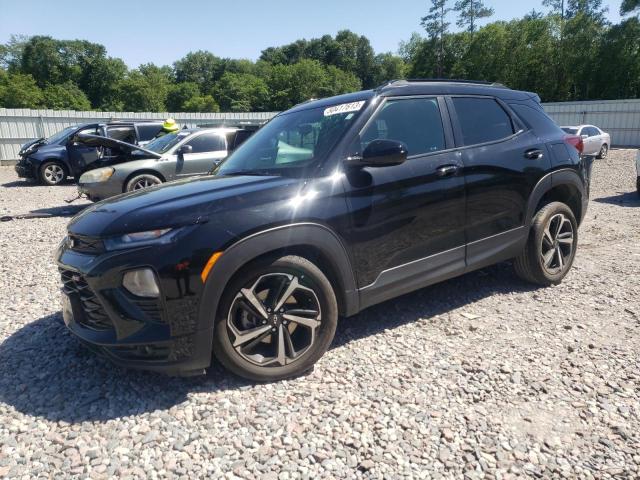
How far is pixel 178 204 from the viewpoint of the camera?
8.44 ft

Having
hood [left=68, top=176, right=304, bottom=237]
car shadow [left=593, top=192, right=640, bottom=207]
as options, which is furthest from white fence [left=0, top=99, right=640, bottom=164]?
hood [left=68, top=176, right=304, bottom=237]

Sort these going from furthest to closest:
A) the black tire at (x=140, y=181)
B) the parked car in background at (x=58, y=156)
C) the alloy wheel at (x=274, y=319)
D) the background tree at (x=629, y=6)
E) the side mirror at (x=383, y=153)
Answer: the background tree at (x=629, y=6)
the parked car in background at (x=58, y=156)
the black tire at (x=140, y=181)
the side mirror at (x=383, y=153)
the alloy wheel at (x=274, y=319)

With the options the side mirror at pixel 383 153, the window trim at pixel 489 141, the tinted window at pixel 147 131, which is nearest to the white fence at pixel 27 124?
the tinted window at pixel 147 131

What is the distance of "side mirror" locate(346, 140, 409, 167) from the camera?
2783 millimetres

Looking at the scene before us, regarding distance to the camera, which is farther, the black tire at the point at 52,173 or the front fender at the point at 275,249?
the black tire at the point at 52,173

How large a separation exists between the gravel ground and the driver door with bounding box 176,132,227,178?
5402mm

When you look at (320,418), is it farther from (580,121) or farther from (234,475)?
(580,121)

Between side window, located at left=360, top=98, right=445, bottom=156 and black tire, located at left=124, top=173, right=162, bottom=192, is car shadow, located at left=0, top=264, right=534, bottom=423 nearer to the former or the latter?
side window, located at left=360, top=98, right=445, bottom=156

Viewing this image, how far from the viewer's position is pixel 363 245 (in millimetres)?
2906

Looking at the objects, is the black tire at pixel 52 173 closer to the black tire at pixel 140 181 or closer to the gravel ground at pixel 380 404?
the black tire at pixel 140 181

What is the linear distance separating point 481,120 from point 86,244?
314cm

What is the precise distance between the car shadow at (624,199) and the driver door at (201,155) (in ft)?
25.9

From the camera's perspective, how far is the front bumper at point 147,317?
2.35m

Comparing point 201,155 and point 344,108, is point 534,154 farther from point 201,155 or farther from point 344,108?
point 201,155
